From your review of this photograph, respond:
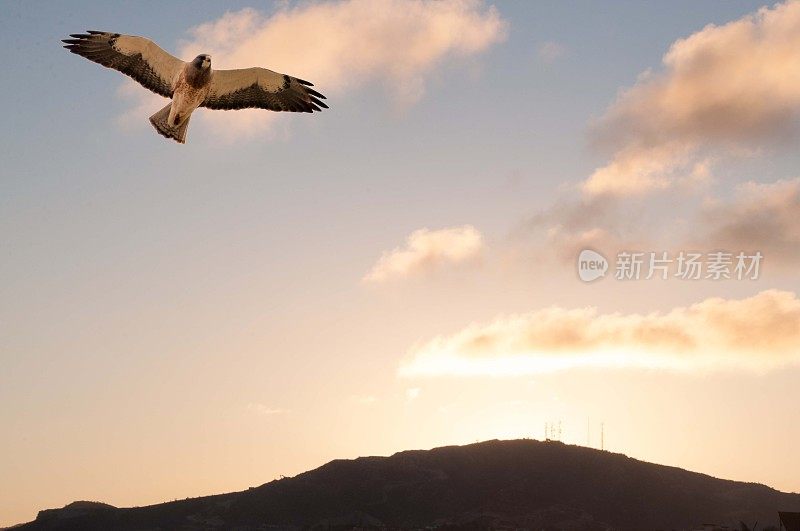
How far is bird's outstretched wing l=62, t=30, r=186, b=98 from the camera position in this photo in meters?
28.0

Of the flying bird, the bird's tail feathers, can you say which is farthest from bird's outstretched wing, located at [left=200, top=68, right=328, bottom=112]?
the bird's tail feathers

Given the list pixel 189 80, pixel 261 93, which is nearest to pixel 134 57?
pixel 189 80

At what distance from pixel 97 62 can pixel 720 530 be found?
93.1 meters

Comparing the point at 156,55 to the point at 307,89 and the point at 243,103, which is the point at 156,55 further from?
the point at 307,89

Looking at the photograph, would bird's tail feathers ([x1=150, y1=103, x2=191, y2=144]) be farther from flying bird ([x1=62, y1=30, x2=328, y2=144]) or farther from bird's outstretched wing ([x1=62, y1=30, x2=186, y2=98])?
bird's outstretched wing ([x1=62, y1=30, x2=186, y2=98])

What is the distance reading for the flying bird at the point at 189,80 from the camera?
27.5 metres


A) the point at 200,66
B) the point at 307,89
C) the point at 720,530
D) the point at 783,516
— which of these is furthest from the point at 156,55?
the point at 720,530

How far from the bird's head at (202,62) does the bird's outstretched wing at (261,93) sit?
885mm

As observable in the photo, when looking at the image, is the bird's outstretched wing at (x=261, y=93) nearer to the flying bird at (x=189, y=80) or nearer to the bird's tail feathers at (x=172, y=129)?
the flying bird at (x=189, y=80)

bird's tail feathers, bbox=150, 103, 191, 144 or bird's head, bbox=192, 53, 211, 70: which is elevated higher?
bird's head, bbox=192, 53, 211, 70

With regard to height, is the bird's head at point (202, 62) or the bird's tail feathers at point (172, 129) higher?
the bird's head at point (202, 62)

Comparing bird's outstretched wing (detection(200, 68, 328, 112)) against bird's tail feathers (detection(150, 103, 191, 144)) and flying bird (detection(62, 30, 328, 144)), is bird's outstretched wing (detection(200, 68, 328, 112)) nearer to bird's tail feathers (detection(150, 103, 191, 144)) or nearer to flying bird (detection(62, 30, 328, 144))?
flying bird (detection(62, 30, 328, 144))

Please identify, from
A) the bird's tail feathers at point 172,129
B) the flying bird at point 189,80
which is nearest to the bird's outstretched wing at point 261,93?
the flying bird at point 189,80

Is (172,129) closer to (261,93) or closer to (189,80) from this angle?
(189,80)
